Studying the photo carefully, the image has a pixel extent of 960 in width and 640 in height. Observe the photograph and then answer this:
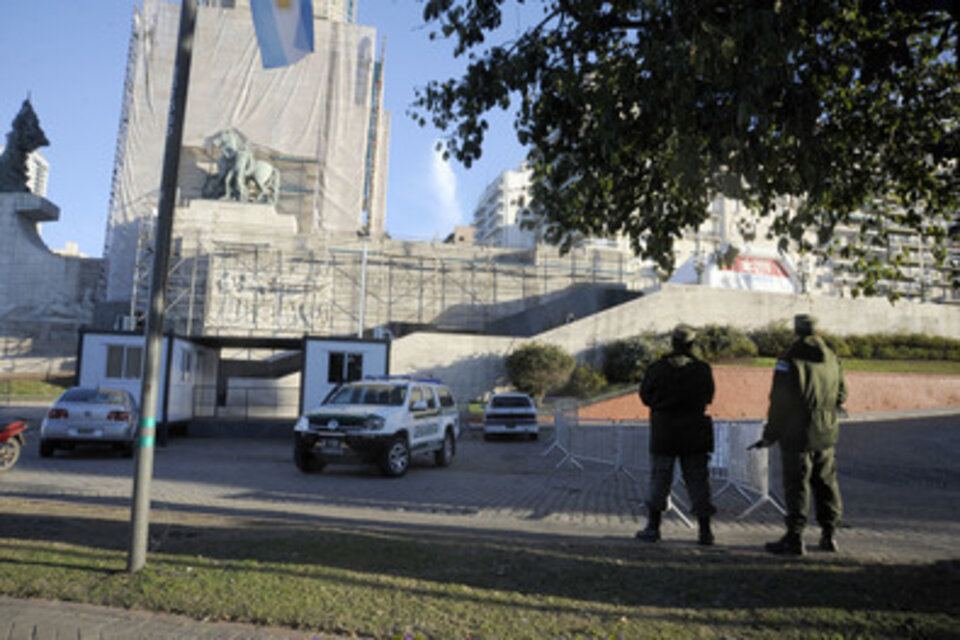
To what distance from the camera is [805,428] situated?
18.7 ft

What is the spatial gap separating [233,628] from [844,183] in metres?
6.56

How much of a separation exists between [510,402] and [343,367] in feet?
18.3

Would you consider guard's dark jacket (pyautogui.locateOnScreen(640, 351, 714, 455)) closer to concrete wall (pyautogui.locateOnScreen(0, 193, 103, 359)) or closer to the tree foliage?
the tree foliage

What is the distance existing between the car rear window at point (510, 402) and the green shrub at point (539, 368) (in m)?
8.07

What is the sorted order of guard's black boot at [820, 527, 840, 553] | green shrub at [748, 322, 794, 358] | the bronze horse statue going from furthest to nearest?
the bronze horse statue < green shrub at [748, 322, 794, 358] < guard's black boot at [820, 527, 840, 553]

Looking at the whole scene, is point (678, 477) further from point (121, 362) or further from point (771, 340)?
point (771, 340)

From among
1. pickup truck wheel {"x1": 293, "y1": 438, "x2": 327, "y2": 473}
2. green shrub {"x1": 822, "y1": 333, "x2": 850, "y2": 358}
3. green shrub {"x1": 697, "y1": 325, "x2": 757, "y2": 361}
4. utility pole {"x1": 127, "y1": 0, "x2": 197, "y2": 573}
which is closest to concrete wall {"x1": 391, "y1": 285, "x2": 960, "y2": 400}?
green shrub {"x1": 822, "y1": 333, "x2": 850, "y2": 358}

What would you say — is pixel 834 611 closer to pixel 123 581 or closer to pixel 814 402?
pixel 814 402

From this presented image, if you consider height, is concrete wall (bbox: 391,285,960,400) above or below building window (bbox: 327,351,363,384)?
above

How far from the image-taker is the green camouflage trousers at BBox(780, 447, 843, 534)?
18.6ft

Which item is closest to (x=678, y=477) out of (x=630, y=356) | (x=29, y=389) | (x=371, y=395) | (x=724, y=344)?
(x=371, y=395)

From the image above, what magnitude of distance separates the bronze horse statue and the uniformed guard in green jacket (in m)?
58.2

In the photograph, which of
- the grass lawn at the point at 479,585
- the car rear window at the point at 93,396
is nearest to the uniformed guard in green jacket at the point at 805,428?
the grass lawn at the point at 479,585

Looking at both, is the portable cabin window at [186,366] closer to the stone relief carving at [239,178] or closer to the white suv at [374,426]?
the white suv at [374,426]
